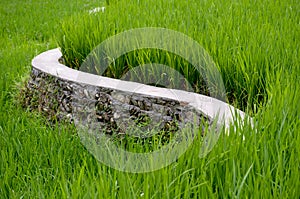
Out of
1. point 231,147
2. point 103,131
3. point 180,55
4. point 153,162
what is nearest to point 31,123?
point 103,131

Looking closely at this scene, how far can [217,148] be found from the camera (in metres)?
1.76

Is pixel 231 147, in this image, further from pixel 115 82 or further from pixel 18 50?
pixel 18 50

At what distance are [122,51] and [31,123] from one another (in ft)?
2.43

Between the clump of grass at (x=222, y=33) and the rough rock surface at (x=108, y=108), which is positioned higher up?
the clump of grass at (x=222, y=33)

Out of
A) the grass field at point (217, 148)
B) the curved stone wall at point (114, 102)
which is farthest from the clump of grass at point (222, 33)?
the curved stone wall at point (114, 102)

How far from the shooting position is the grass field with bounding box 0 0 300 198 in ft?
4.95

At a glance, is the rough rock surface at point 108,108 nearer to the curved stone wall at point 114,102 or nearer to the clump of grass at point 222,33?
the curved stone wall at point 114,102

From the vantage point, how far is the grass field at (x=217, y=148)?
1.51 m

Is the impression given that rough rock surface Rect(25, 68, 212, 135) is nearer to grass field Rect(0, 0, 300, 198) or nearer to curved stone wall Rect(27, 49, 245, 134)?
curved stone wall Rect(27, 49, 245, 134)

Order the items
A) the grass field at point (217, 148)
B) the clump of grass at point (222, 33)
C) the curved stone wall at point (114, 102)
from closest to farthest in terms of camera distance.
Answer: the grass field at point (217, 148) → the curved stone wall at point (114, 102) → the clump of grass at point (222, 33)

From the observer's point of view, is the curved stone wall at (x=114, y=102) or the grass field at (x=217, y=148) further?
the curved stone wall at (x=114, y=102)

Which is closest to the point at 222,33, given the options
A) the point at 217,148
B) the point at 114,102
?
the point at 114,102

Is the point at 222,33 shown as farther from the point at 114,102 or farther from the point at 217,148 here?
the point at 217,148

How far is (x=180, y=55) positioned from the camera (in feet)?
9.27
